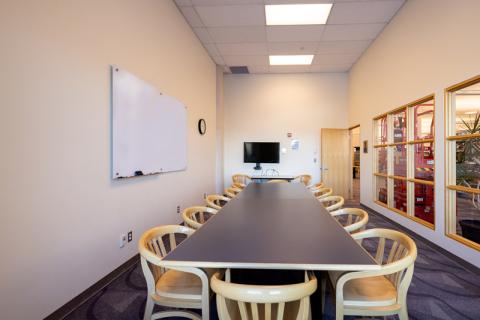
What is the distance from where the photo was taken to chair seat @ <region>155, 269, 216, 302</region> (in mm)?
1506

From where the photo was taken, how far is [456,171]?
10.1 feet

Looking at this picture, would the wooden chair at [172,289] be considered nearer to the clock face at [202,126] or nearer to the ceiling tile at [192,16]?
the clock face at [202,126]

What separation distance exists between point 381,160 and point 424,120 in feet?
5.24

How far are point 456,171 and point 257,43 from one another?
164 inches

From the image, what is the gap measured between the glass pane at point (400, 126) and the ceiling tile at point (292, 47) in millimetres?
2237

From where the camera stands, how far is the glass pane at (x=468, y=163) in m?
A: 2.86

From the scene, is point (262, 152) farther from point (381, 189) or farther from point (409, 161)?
point (409, 161)

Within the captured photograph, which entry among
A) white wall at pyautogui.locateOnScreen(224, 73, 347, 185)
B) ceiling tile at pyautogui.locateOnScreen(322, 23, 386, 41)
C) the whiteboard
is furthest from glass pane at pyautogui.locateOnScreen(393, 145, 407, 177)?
the whiteboard

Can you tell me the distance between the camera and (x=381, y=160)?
5281 mm

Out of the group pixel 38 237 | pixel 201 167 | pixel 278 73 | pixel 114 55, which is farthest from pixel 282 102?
pixel 38 237

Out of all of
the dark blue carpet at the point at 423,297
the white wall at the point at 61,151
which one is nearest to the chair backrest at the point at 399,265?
the dark blue carpet at the point at 423,297

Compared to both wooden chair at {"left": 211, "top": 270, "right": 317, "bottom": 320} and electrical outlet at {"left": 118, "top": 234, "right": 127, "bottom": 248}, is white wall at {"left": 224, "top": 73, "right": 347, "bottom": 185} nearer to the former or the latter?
electrical outlet at {"left": 118, "top": 234, "right": 127, "bottom": 248}

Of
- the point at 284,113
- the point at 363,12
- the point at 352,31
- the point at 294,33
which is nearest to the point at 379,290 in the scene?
the point at 363,12

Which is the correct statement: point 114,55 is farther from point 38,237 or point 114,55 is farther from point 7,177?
point 38,237
